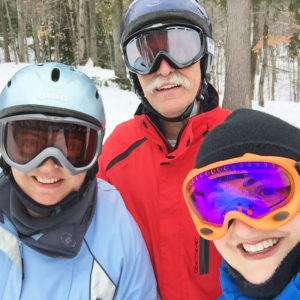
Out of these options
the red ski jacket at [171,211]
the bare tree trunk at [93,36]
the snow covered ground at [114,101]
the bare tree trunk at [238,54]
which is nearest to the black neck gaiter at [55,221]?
the red ski jacket at [171,211]

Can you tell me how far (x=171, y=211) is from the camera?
6.91 ft

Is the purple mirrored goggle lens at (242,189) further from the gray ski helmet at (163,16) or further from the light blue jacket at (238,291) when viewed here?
the gray ski helmet at (163,16)

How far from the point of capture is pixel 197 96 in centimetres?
238

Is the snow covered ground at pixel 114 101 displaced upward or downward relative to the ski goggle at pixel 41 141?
downward

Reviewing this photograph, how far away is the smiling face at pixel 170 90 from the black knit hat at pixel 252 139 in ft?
2.45

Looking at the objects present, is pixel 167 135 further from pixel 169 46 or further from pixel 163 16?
pixel 163 16

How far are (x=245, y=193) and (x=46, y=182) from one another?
46.8 inches

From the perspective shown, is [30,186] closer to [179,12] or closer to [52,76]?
[52,76]

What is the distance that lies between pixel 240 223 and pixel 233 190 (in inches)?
6.2

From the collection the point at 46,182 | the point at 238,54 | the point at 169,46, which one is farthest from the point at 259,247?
the point at 238,54

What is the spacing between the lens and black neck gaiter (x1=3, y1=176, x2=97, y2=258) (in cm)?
177

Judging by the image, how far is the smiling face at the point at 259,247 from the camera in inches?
53.4

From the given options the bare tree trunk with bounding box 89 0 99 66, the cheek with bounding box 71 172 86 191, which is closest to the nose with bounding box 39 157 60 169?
the cheek with bounding box 71 172 86 191

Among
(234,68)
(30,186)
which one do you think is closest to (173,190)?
(30,186)
